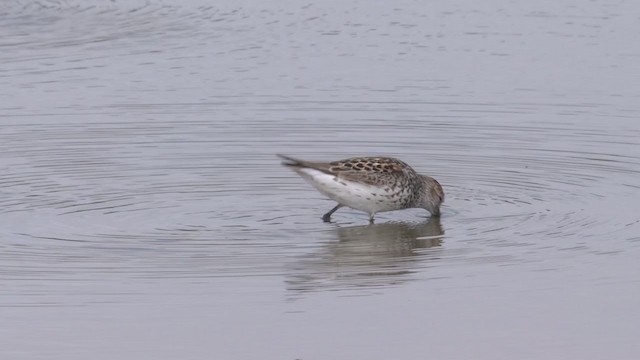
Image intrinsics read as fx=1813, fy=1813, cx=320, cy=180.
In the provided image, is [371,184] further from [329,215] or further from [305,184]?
[305,184]

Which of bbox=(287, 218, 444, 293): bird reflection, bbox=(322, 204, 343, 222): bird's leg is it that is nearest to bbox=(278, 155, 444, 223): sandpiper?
bbox=(322, 204, 343, 222): bird's leg

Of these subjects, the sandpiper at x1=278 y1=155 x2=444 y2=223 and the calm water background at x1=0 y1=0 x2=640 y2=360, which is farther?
the sandpiper at x1=278 y1=155 x2=444 y2=223

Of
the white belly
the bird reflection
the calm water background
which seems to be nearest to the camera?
the calm water background

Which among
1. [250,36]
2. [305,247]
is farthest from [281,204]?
[250,36]

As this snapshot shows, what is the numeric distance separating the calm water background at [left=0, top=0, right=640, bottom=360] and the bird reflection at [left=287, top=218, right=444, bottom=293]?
0.13 ft

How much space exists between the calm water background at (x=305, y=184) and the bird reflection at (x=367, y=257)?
4 centimetres

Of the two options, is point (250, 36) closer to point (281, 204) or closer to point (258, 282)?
point (281, 204)

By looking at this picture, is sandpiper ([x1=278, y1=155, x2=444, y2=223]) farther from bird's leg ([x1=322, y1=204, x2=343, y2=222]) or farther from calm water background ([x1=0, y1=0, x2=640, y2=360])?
calm water background ([x1=0, y1=0, x2=640, y2=360])

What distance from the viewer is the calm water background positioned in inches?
422

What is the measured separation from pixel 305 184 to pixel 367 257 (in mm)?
3097

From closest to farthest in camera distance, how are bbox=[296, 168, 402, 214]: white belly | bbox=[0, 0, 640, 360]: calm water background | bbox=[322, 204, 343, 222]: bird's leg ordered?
bbox=[0, 0, 640, 360]: calm water background, bbox=[296, 168, 402, 214]: white belly, bbox=[322, 204, 343, 222]: bird's leg

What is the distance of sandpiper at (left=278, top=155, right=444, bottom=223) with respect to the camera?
14203 millimetres

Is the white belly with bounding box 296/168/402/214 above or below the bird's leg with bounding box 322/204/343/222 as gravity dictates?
above

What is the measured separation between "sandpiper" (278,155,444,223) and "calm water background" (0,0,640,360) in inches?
8.4
